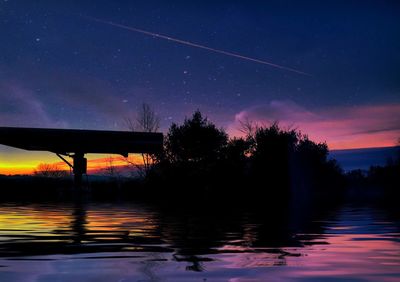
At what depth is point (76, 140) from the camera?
22.3 m

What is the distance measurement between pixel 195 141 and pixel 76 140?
17.8 meters

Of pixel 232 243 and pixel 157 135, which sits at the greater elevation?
pixel 157 135

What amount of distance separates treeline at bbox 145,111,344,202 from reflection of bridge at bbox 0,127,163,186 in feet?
44.0

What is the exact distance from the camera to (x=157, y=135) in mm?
22656

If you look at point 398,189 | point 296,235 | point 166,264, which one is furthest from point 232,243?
point 398,189

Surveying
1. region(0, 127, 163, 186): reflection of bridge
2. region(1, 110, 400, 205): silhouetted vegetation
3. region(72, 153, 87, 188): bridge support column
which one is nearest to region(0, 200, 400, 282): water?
region(0, 127, 163, 186): reflection of bridge

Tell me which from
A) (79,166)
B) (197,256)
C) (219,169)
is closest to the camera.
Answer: (197,256)

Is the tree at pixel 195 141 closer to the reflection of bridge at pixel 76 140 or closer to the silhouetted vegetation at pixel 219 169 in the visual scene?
the silhouetted vegetation at pixel 219 169

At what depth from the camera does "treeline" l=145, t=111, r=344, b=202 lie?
119 ft

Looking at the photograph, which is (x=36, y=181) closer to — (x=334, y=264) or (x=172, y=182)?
(x=172, y=182)

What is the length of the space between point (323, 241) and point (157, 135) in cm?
1575

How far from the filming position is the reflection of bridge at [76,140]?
21.9m

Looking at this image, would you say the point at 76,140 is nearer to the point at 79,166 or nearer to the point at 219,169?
the point at 79,166

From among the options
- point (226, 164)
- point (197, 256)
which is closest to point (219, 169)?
point (226, 164)
